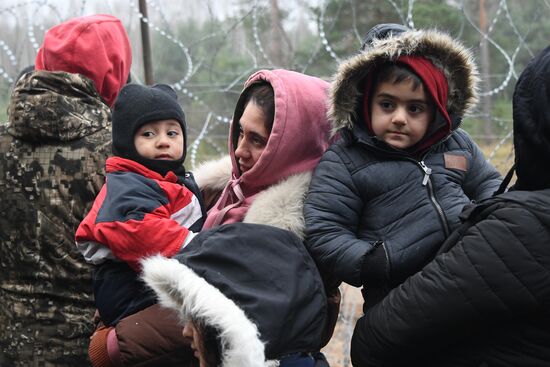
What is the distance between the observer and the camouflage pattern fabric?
2.12 m

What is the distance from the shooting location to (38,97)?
213cm

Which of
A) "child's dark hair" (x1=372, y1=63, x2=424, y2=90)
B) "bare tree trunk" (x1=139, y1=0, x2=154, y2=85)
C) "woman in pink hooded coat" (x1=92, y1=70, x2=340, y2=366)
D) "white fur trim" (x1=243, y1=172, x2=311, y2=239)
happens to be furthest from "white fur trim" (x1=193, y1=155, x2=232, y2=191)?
"bare tree trunk" (x1=139, y1=0, x2=154, y2=85)

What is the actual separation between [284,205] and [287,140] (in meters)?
0.17

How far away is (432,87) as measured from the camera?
1.65 meters

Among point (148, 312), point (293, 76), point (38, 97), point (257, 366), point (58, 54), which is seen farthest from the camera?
point (58, 54)

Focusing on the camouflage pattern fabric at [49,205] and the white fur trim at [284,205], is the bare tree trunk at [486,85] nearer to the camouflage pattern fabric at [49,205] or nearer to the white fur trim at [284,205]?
the camouflage pattern fabric at [49,205]

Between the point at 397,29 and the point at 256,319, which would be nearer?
the point at 256,319

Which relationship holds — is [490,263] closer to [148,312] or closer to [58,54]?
[148,312]

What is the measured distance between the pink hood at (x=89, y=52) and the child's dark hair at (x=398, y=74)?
1103mm

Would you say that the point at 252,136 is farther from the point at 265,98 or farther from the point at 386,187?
the point at 386,187

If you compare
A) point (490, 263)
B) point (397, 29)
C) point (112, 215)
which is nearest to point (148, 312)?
point (112, 215)

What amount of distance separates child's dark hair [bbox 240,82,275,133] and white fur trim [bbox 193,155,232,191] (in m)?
0.26

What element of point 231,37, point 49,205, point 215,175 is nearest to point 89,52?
point 49,205

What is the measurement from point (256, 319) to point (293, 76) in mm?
701
